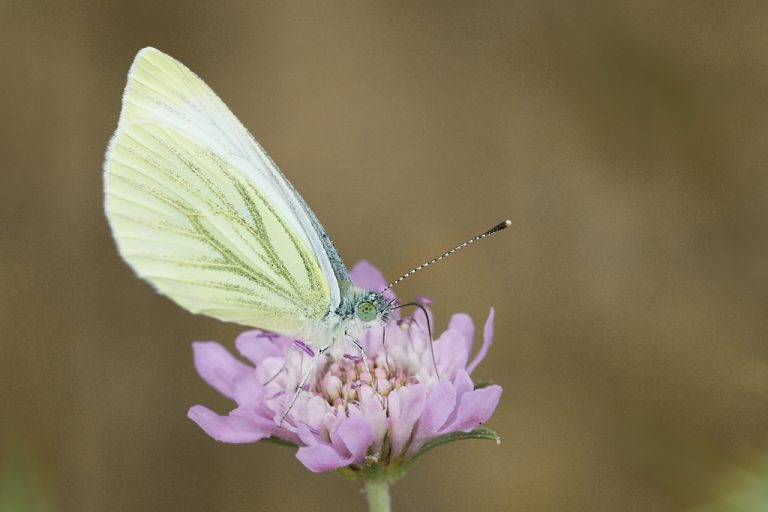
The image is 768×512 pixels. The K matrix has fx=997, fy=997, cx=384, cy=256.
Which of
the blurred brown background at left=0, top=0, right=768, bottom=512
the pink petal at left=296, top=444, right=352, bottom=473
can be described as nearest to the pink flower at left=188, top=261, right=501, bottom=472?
the pink petal at left=296, top=444, right=352, bottom=473

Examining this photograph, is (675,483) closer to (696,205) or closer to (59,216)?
(696,205)

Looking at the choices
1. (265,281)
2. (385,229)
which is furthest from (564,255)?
(265,281)

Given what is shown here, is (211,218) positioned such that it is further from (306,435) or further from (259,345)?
(306,435)

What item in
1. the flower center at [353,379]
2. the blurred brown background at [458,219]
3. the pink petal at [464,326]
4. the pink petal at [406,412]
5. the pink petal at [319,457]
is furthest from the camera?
the blurred brown background at [458,219]

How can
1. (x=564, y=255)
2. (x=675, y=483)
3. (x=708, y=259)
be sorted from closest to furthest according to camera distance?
(x=675, y=483), (x=708, y=259), (x=564, y=255)

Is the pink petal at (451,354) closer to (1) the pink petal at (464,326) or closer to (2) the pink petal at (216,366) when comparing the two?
(1) the pink petal at (464,326)

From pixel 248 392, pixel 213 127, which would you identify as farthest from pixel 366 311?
pixel 213 127

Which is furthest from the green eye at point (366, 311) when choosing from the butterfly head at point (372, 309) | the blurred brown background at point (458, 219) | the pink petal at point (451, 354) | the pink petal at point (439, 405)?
the blurred brown background at point (458, 219)
